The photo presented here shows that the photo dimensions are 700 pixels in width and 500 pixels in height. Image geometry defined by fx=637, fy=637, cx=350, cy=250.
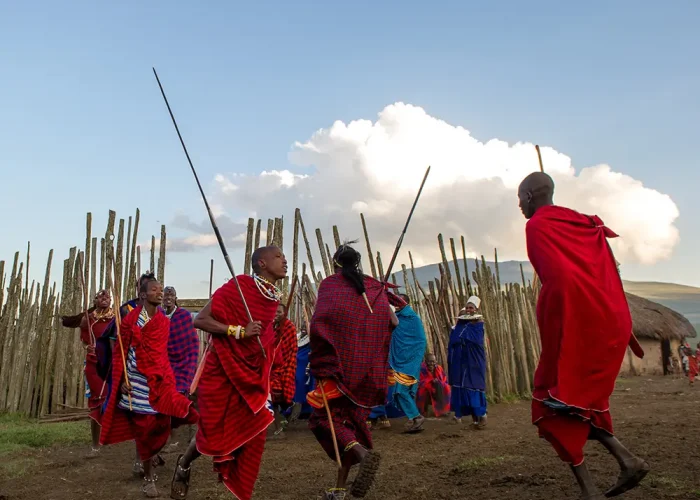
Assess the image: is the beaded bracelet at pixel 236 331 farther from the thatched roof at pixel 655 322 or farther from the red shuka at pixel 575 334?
the thatched roof at pixel 655 322

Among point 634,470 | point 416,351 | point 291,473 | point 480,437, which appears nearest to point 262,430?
point 291,473

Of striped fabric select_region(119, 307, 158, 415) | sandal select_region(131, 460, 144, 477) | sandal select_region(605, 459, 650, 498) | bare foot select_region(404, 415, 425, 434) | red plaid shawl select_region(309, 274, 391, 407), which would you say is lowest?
sandal select_region(131, 460, 144, 477)

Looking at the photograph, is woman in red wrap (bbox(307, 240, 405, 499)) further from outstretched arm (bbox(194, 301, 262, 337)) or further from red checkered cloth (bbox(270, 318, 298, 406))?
red checkered cloth (bbox(270, 318, 298, 406))

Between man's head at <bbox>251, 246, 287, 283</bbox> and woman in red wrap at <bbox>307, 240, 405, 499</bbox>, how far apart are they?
385mm

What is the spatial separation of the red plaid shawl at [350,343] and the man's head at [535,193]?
1.39 m

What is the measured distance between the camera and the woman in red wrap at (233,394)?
4.54 m

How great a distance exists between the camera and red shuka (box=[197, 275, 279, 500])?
4.54 m

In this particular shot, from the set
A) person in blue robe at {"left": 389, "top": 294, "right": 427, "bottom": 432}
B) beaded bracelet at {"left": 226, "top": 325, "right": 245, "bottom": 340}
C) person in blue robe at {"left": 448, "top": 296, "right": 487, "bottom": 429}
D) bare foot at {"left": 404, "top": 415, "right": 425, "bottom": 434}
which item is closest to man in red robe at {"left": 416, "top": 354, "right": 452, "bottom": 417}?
person in blue robe at {"left": 448, "top": 296, "right": 487, "bottom": 429}

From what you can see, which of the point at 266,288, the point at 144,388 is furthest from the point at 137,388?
the point at 266,288

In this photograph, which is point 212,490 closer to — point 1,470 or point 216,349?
point 216,349

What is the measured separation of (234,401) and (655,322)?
67.9 ft

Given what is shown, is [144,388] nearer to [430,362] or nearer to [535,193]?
[535,193]

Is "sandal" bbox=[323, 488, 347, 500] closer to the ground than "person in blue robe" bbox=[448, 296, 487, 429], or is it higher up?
closer to the ground

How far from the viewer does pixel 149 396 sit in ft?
18.9
